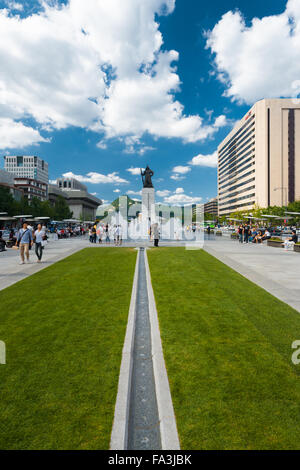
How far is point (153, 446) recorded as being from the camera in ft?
8.27

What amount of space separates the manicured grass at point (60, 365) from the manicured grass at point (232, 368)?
87 cm

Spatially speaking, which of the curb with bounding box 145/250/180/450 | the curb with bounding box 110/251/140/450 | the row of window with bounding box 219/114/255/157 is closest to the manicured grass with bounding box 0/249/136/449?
the curb with bounding box 110/251/140/450

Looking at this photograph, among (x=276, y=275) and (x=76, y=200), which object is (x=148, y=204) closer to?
(x=276, y=275)

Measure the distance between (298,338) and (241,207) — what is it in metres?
122

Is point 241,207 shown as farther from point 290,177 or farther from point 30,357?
point 30,357

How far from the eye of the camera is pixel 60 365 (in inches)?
145

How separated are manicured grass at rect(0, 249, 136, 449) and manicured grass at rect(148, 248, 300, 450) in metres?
0.87

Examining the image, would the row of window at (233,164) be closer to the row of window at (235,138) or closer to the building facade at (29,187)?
the row of window at (235,138)

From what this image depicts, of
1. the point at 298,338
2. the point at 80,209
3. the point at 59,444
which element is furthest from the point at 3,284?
the point at 80,209

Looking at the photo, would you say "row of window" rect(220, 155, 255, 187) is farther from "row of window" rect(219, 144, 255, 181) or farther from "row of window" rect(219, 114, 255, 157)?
"row of window" rect(219, 114, 255, 157)

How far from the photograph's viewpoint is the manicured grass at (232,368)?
2535mm

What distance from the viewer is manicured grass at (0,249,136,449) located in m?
2.55

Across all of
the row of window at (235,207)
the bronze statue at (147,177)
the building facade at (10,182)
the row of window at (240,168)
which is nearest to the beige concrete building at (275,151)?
the row of window at (240,168)

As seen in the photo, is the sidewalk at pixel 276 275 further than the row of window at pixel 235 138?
No
